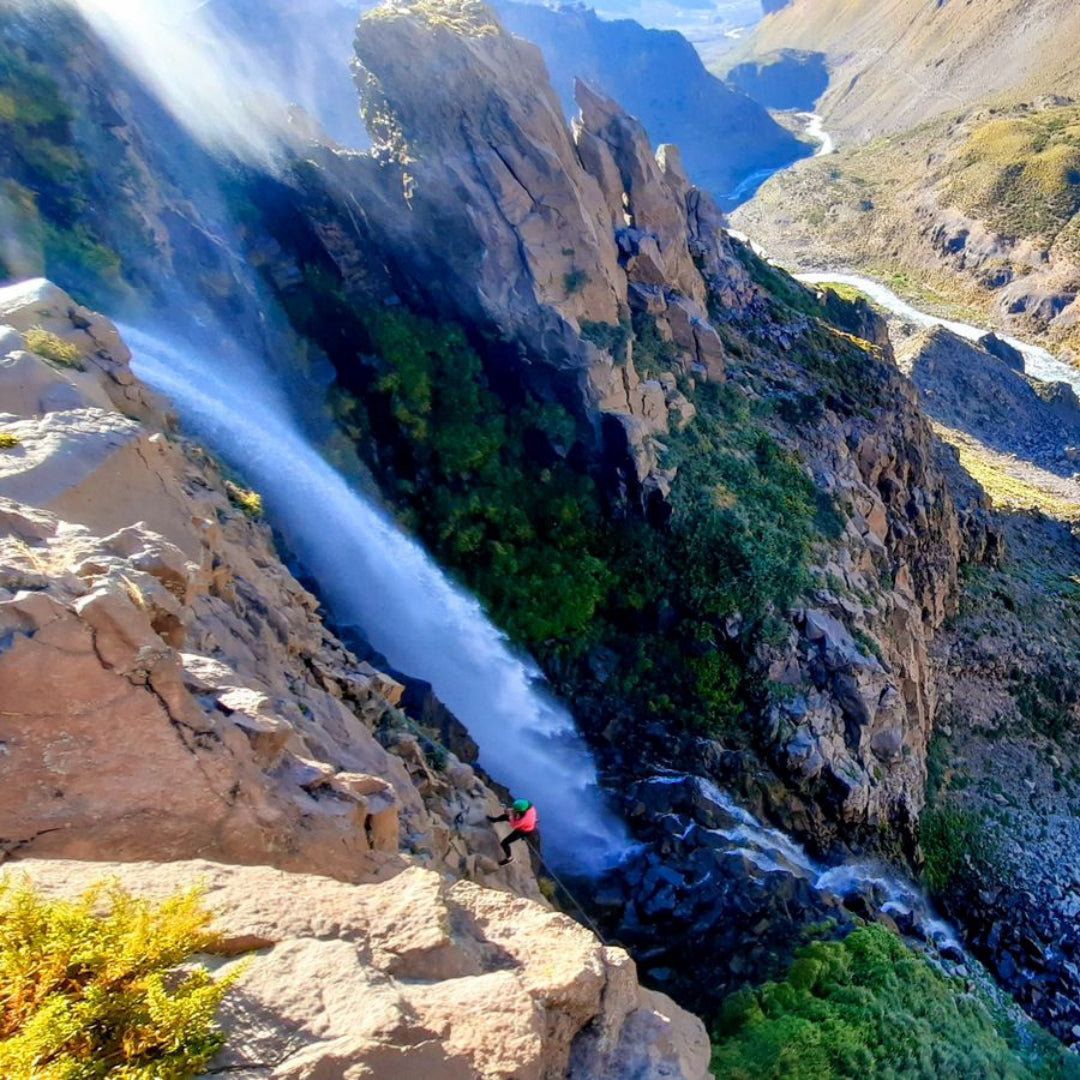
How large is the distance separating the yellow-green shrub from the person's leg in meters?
10.2

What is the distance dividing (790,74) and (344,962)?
681 feet

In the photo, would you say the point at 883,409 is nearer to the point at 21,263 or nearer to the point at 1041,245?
the point at 21,263

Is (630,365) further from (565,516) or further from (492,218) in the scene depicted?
(492,218)

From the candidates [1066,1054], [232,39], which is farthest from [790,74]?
[1066,1054]

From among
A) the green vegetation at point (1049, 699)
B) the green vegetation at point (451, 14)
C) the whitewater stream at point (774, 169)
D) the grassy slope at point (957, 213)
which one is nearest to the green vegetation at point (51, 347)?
the green vegetation at point (451, 14)

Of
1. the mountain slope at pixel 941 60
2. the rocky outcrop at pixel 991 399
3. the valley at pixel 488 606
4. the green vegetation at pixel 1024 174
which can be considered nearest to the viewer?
the valley at pixel 488 606

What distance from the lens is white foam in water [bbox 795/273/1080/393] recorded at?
224ft

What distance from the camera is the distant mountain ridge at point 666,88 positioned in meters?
144

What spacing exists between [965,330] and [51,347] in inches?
3012

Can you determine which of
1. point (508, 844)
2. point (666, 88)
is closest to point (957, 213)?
point (508, 844)

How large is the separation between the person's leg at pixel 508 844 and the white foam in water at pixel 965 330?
56.6 meters

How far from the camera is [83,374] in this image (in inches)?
506

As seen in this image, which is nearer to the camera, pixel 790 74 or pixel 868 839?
pixel 868 839

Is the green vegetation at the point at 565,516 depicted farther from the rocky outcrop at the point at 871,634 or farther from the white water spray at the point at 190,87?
the white water spray at the point at 190,87
